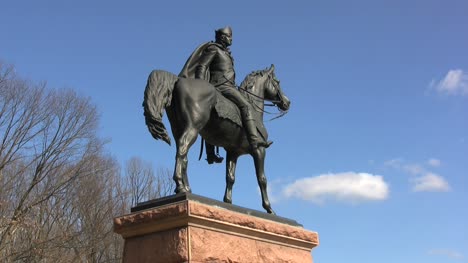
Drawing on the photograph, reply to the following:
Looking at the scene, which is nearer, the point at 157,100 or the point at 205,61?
the point at 157,100

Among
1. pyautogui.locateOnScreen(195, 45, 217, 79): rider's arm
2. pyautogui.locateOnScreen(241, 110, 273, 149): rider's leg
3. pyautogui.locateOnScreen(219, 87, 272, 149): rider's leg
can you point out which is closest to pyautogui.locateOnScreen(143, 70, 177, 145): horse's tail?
pyautogui.locateOnScreen(195, 45, 217, 79): rider's arm

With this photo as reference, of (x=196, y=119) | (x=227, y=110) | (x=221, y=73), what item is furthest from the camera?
(x=221, y=73)

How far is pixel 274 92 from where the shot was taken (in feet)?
29.3

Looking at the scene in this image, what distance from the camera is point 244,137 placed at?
7.59m

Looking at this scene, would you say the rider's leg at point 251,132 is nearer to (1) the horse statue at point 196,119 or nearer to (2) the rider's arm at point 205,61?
(1) the horse statue at point 196,119

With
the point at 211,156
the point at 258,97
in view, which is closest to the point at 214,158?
the point at 211,156

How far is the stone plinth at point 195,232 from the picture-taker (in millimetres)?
5418

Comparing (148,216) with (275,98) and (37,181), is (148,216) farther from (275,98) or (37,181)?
(37,181)

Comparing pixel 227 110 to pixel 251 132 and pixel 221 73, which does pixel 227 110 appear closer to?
pixel 251 132

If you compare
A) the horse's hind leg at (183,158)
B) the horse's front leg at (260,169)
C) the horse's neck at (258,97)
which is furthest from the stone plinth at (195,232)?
the horse's neck at (258,97)

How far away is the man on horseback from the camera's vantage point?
296 inches

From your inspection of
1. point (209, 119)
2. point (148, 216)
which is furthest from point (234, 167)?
point (148, 216)

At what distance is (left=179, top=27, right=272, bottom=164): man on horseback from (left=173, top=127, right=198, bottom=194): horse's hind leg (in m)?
1.18

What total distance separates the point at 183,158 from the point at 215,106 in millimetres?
1055
